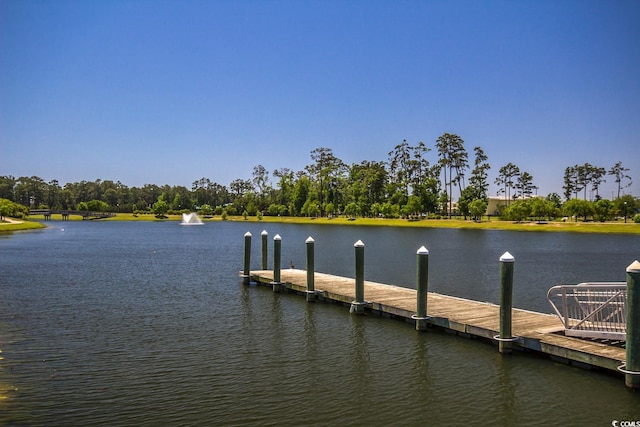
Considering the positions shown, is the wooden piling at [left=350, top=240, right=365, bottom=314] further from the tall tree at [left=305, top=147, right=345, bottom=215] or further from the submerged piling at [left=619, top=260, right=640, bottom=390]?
the tall tree at [left=305, top=147, right=345, bottom=215]

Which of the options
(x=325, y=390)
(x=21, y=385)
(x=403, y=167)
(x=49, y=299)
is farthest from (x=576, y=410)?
(x=403, y=167)

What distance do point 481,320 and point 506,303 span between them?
246 cm

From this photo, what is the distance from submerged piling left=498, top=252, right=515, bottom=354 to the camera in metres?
14.5

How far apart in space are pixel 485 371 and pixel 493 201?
573 feet

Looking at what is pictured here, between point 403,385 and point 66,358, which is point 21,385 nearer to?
point 66,358

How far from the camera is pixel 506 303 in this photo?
14438mm

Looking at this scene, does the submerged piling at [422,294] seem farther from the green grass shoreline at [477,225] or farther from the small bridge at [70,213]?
the small bridge at [70,213]

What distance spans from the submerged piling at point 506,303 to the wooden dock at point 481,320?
290 mm

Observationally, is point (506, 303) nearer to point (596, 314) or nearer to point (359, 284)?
point (596, 314)

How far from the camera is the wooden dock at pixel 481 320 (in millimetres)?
13102

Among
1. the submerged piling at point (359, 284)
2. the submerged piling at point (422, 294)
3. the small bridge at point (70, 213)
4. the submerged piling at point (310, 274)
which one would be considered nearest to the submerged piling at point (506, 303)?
the submerged piling at point (422, 294)

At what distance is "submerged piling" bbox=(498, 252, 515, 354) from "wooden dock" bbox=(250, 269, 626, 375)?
0.29m

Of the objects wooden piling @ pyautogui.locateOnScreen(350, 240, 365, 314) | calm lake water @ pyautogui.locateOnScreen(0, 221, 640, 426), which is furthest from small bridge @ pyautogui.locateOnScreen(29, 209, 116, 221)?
wooden piling @ pyautogui.locateOnScreen(350, 240, 365, 314)

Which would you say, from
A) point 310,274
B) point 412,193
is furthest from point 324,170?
point 310,274
